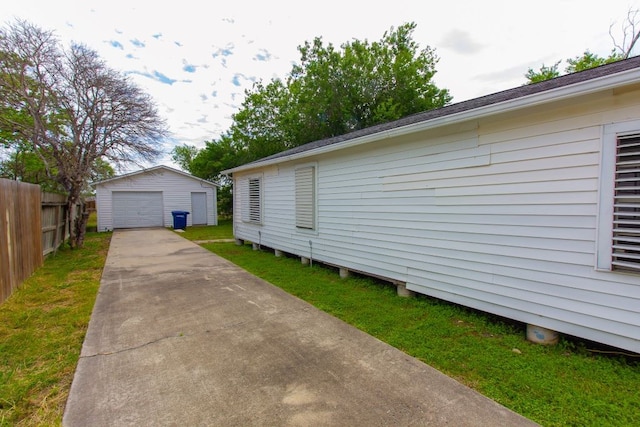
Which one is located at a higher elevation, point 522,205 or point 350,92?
point 350,92

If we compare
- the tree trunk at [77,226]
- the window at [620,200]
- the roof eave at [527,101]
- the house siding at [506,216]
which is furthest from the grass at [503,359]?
the tree trunk at [77,226]

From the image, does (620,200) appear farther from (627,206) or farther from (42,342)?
(42,342)

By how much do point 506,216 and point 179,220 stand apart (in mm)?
15805

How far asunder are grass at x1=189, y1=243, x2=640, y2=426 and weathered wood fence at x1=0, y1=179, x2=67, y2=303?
4.42 metres

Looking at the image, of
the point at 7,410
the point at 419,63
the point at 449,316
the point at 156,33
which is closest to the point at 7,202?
the point at 7,410

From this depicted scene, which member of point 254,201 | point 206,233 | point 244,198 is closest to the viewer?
point 254,201

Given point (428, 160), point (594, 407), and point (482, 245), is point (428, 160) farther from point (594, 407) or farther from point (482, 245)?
point (594, 407)

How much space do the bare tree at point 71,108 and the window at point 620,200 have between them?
445 inches

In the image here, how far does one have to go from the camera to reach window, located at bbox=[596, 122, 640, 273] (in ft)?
8.05

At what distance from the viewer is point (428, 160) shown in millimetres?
4094

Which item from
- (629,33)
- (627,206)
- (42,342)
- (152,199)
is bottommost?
(42,342)

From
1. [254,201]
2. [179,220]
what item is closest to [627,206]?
[254,201]

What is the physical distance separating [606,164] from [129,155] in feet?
38.6

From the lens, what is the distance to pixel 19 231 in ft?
16.9
